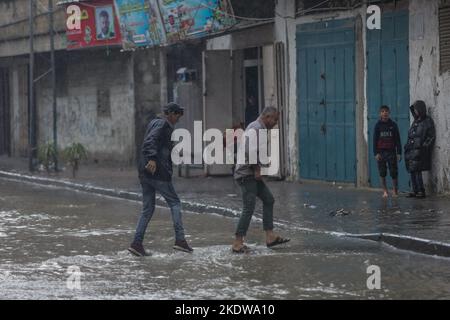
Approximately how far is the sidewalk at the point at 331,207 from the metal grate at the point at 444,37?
2.19 meters

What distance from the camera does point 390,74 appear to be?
19.0 metres

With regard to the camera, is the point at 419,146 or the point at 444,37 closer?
the point at 444,37

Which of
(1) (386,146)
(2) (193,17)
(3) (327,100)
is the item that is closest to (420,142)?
(1) (386,146)

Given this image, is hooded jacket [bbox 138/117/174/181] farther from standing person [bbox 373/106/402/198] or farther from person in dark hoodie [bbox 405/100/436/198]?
standing person [bbox 373/106/402/198]

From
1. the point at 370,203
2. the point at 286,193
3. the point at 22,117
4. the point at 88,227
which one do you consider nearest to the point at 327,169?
the point at 286,193

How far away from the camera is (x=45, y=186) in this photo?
83.5 ft

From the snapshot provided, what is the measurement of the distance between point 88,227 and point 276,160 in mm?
7262

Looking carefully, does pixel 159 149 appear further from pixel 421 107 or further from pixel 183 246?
pixel 421 107

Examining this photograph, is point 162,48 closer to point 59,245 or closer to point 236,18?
point 236,18

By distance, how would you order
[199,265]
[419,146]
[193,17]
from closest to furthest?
[199,265], [419,146], [193,17]

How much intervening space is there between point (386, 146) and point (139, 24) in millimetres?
10150

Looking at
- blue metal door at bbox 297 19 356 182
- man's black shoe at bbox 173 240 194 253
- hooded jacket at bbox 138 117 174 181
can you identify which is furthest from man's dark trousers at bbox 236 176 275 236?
blue metal door at bbox 297 19 356 182

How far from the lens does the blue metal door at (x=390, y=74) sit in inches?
732

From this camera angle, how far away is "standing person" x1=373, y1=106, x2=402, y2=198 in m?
18.1
